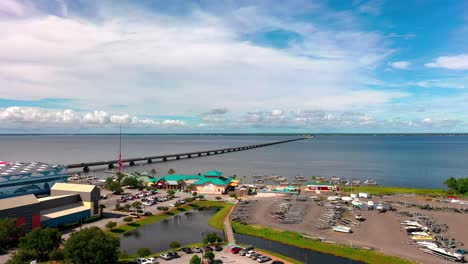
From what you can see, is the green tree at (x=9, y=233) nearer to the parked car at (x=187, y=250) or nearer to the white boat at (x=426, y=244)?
the parked car at (x=187, y=250)

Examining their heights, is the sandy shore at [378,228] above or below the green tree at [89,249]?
below

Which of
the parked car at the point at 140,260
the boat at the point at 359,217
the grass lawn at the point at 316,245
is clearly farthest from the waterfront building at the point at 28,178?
the boat at the point at 359,217

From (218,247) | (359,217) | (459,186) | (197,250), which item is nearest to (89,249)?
(197,250)

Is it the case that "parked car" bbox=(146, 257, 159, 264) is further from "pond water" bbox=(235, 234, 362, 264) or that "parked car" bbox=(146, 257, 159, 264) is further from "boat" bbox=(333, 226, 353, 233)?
"boat" bbox=(333, 226, 353, 233)

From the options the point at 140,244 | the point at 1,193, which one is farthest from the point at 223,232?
the point at 1,193

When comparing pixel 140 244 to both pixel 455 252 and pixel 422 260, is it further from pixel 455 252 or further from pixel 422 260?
pixel 455 252

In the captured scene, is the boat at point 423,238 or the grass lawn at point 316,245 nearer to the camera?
the grass lawn at point 316,245

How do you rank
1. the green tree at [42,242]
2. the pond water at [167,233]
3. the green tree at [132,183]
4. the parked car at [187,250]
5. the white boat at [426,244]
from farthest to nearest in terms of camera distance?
the green tree at [132,183] → the pond water at [167,233] → the white boat at [426,244] → the parked car at [187,250] → the green tree at [42,242]

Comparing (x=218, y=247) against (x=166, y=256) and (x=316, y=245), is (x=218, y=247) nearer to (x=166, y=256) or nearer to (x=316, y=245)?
(x=166, y=256)
